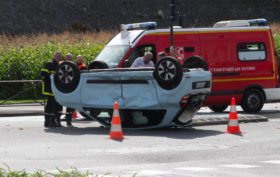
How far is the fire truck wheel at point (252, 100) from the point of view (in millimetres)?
20891

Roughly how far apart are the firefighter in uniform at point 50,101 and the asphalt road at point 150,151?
377 mm

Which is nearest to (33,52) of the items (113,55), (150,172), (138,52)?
(113,55)

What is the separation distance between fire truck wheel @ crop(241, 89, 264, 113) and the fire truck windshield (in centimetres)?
Result: 410

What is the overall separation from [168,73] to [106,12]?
45180 millimetres

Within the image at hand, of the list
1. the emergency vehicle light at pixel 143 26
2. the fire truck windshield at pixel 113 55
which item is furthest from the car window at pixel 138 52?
the emergency vehicle light at pixel 143 26

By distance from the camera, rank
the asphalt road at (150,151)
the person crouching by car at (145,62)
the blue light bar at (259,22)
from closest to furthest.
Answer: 1. the asphalt road at (150,151)
2. the person crouching by car at (145,62)
3. the blue light bar at (259,22)

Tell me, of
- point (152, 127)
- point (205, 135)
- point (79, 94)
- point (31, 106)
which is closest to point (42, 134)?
point (79, 94)

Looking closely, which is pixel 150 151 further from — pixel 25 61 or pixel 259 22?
pixel 25 61

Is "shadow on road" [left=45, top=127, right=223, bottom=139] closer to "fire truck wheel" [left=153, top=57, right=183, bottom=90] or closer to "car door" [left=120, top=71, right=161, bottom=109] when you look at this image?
"car door" [left=120, top=71, right=161, bottom=109]

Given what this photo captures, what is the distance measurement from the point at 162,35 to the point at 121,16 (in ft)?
129

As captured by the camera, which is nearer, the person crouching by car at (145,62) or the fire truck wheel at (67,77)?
the fire truck wheel at (67,77)

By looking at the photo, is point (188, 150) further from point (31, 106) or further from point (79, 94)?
point (31, 106)

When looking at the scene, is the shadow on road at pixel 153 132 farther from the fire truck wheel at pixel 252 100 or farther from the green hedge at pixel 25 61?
the green hedge at pixel 25 61

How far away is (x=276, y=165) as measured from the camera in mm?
10008
